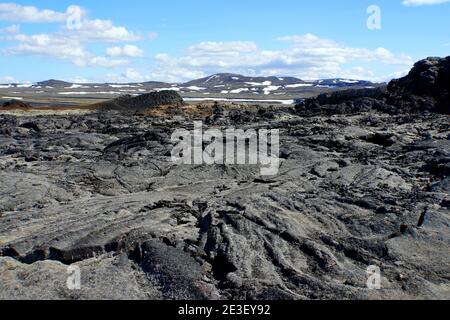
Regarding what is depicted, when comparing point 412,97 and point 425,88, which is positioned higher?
point 425,88

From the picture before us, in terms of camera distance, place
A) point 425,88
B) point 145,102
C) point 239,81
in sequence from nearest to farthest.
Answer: point 425,88
point 145,102
point 239,81

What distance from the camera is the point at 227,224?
942cm

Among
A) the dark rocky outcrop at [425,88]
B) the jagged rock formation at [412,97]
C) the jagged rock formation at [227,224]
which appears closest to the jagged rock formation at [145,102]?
the jagged rock formation at [412,97]

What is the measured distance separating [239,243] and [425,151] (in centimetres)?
952

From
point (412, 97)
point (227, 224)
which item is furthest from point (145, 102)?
point (227, 224)

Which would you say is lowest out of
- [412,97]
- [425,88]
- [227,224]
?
[227,224]

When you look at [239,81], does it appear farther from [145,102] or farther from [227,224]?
[227,224]

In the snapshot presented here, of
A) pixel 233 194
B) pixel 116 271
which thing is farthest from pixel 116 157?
pixel 116 271

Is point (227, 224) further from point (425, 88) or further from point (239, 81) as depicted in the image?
point (239, 81)

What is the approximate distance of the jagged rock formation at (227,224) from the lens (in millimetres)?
7375

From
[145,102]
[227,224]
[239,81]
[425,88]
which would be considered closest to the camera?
[227,224]

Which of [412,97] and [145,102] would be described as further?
[145,102]

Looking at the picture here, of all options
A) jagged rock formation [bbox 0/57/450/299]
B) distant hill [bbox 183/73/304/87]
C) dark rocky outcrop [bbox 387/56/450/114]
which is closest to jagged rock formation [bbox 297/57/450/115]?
dark rocky outcrop [bbox 387/56/450/114]
